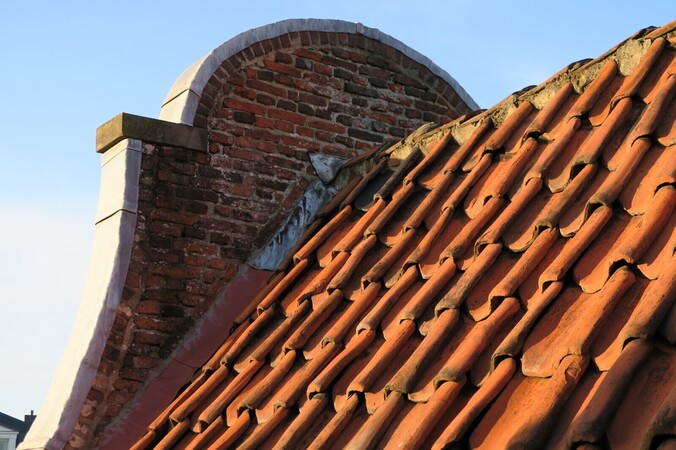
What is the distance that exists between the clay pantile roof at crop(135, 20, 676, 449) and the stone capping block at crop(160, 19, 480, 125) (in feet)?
4.16

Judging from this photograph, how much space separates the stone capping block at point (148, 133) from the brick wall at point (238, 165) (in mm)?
54

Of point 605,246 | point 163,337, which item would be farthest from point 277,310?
point 605,246

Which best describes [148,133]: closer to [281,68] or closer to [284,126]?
[284,126]

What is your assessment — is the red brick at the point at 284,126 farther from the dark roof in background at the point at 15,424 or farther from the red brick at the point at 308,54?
the dark roof in background at the point at 15,424

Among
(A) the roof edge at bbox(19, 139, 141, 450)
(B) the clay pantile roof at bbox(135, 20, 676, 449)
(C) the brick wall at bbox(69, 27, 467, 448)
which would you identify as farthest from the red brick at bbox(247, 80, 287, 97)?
(B) the clay pantile roof at bbox(135, 20, 676, 449)

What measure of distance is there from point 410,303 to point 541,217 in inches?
24.8

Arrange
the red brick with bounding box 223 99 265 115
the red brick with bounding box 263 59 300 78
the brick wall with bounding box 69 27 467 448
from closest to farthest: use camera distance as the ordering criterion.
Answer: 1. the brick wall with bounding box 69 27 467 448
2. the red brick with bounding box 223 99 265 115
3. the red brick with bounding box 263 59 300 78

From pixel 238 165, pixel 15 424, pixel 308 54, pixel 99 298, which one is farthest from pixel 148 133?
pixel 15 424

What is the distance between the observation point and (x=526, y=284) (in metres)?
3.80

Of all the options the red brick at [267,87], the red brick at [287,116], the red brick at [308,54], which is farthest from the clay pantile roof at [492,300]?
the red brick at [308,54]

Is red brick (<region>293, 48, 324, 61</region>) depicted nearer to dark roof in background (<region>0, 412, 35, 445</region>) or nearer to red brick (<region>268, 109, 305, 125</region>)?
red brick (<region>268, 109, 305, 125</region>)

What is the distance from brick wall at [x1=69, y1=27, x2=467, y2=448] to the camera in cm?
589

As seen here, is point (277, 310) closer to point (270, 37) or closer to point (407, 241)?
point (407, 241)

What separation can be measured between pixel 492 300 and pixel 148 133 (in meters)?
3.04
